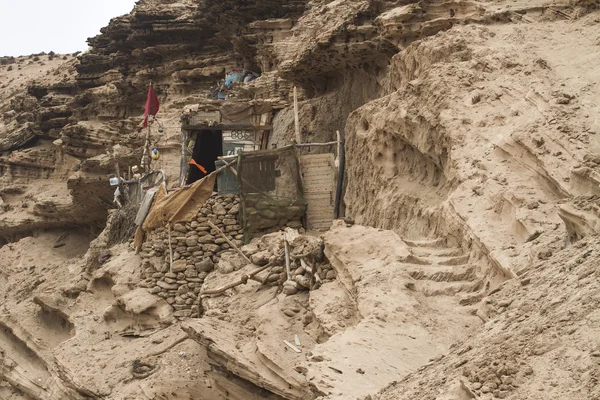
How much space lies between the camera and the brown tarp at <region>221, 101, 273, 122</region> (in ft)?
54.8

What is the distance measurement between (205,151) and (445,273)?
1132 cm

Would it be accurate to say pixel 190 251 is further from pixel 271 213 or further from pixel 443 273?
pixel 443 273

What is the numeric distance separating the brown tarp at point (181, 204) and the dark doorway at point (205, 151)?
3.11 meters

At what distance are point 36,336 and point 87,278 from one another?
1.80m

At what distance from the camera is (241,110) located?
17.0 m

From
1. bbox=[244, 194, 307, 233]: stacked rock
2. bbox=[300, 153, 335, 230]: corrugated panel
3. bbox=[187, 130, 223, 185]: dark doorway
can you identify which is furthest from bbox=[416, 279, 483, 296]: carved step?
bbox=[187, 130, 223, 185]: dark doorway

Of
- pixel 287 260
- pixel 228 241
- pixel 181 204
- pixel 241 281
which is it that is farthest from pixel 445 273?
pixel 181 204

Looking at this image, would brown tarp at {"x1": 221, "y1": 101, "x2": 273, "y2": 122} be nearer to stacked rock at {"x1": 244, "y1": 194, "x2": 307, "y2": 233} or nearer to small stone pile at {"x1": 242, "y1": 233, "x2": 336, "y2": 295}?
stacked rock at {"x1": 244, "y1": 194, "x2": 307, "y2": 233}

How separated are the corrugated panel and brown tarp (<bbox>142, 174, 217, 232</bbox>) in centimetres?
183

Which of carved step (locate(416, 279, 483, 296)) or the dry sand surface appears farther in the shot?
carved step (locate(416, 279, 483, 296))

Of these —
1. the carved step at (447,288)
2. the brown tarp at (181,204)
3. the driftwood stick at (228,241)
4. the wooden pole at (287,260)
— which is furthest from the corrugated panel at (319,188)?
the carved step at (447,288)

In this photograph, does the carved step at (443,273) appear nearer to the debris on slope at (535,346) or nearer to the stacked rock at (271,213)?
the debris on slope at (535,346)

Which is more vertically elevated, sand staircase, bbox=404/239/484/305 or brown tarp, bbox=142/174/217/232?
sand staircase, bbox=404/239/484/305

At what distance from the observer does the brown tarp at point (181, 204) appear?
13211 mm
